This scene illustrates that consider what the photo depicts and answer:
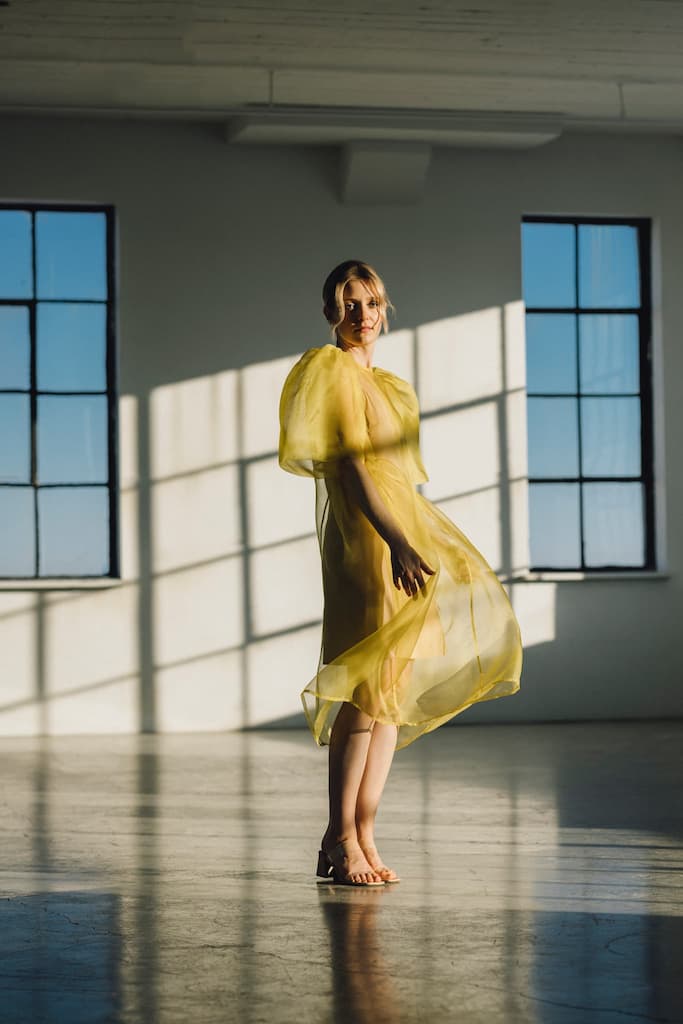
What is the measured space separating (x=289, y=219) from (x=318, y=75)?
39.9 inches

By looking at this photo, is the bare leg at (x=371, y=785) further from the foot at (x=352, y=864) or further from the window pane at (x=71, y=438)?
the window pane at (x=71, y=438)

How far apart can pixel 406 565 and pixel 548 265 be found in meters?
5.29

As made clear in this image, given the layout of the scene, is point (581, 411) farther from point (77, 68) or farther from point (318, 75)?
point (77, 68)

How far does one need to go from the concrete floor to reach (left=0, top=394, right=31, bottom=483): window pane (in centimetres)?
226

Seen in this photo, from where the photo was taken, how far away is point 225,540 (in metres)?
7.55

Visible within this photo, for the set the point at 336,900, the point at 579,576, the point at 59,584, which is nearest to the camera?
the point at 336,900

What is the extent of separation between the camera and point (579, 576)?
7.85 m

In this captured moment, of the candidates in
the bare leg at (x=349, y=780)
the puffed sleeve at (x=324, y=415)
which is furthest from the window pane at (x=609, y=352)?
the bare leg at (x=349, y=780)

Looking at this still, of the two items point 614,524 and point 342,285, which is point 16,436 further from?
point 342,285

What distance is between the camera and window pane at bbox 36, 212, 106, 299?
25.0 ft

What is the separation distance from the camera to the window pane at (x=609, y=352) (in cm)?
809

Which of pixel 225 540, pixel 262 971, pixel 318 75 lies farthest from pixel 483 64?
pixel 262 971

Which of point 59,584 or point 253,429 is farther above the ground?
point 253,429

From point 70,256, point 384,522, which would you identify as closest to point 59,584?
point 70,256
